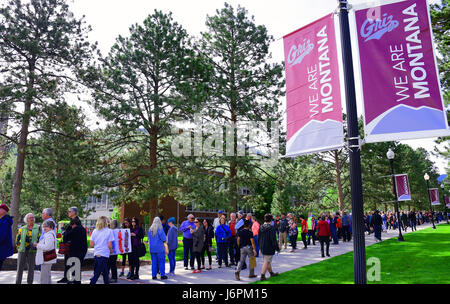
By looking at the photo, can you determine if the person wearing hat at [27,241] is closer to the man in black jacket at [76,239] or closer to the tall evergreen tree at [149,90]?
the man in black jacket at [76,239]

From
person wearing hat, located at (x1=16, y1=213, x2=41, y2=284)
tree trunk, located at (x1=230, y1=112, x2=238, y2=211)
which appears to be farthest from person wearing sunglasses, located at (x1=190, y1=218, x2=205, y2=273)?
tree trunk, located at (x1=230, y1=112, x2=238, y2=211)

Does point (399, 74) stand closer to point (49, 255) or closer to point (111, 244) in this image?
point (111, 244)

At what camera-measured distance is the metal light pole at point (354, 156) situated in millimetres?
5320

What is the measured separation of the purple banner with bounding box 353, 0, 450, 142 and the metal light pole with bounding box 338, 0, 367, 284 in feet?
0.69

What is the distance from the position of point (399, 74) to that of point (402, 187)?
782 inches

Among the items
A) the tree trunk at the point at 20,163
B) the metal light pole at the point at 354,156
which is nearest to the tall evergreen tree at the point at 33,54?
the tree trunk at the point at 20,163

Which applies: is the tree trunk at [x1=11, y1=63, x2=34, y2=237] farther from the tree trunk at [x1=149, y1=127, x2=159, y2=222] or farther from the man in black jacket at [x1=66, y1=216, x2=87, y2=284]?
the man in black jacket at [x1=66, y1=216, x2=87, y2=284]

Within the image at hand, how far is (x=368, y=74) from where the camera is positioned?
579 centimetres

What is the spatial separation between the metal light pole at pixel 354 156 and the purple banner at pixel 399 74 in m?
0.21

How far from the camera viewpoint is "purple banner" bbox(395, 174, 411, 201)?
887 inches

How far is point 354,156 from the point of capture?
221 inches
